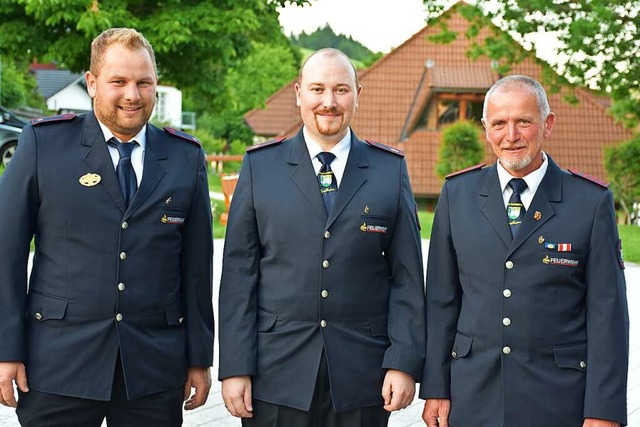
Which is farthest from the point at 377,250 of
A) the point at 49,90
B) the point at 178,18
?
the point at 49,90

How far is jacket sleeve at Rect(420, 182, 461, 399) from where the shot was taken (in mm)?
4352

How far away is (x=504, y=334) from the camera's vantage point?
13.9 feet

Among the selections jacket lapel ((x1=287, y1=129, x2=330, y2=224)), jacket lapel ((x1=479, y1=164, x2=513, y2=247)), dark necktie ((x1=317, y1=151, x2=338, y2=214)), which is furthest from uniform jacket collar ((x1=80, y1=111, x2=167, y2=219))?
jacket lapel ((x1=479, y1=164, x2=513, y2=247))

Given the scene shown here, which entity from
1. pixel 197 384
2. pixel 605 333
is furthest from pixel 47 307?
pixel 605 333

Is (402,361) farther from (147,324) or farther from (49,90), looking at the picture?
(49,90)

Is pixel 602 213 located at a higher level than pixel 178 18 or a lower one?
lower

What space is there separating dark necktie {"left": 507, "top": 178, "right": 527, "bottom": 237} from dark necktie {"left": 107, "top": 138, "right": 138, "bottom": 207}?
5.19ft

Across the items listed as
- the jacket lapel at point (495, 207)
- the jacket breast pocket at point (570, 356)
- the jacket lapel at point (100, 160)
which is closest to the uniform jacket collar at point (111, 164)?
the jacket lapel at point (100, 160)

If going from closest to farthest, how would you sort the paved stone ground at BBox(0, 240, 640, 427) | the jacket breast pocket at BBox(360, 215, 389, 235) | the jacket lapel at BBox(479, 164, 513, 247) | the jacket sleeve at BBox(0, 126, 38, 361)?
the jacket sleeve at BBox(0, 126, 38, 361) < the jacket lapel at BBox(479, 164, 513, 247) < the jacket breast pocket at BBox(360, 215, 389, 235) < the paved stone ground at BBox(0, 240, 640, 427)

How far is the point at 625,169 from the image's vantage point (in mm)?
25375

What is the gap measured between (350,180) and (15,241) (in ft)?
4.65

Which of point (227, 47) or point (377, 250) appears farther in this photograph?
point (227, 47)

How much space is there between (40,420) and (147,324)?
0.58 m

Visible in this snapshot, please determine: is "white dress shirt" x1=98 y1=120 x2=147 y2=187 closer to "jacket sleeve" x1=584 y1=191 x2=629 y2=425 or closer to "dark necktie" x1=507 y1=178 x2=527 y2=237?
"dark necktie" x1=507 y1=178 x2=527 y2=237
